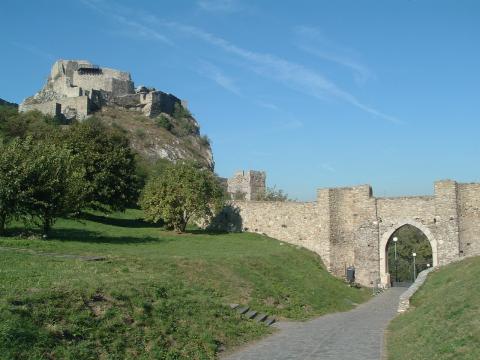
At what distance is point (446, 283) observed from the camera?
20.0m

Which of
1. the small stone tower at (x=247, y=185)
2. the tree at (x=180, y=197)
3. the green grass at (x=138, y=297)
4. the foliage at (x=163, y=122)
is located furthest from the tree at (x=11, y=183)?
the foliage at (x=163, y=122)

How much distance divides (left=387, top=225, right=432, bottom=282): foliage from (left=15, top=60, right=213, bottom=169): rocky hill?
31.8 meters

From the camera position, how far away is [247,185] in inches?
2445

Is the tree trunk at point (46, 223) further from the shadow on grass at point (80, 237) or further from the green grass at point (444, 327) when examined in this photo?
the green grass at point (444, 327)

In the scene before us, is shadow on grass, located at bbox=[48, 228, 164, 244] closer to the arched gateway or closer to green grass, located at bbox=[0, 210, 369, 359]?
green grass, located at bbox=[0, 210, 369, 359]

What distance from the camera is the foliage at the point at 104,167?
118 feet

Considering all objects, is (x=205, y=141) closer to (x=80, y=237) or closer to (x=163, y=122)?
(x=163, y=122)

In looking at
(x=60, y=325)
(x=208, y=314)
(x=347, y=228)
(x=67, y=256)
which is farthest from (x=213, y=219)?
(x=60, y=325)

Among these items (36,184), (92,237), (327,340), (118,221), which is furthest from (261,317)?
(118,221)

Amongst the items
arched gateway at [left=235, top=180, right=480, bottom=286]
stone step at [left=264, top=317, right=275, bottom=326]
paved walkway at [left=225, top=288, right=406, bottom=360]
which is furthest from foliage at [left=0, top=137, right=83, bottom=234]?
arched gateway at [left=235, top=180, right=480, bottom=286]

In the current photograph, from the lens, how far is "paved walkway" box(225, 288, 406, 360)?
12.6m

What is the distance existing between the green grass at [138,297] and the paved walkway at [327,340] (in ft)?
2.72

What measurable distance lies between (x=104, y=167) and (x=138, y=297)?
986 inches

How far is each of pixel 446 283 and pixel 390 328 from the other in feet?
15.1
